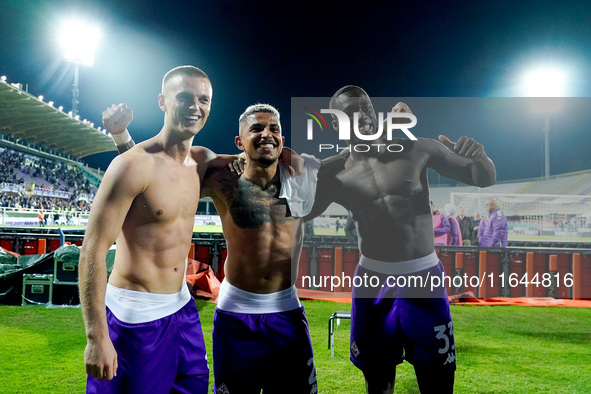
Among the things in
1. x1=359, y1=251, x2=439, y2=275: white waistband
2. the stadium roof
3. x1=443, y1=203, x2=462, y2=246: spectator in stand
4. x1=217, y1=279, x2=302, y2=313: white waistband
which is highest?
the stadium roof

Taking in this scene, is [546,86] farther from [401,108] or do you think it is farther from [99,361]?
[99,361]

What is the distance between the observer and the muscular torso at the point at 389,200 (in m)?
2.85

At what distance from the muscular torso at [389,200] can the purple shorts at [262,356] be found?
0.81 meters

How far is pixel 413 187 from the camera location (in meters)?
2.89

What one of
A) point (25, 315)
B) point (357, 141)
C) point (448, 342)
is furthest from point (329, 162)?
point (25, 315)

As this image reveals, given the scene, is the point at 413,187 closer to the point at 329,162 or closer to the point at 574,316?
the point at 329,162

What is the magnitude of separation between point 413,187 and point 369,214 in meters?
0.36

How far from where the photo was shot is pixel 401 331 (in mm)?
2783

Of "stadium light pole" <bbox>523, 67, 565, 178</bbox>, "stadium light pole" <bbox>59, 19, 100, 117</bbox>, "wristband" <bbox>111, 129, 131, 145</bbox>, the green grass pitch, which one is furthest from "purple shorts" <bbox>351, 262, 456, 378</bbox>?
"stadium light pole" <bbox>59, 19, 100, 117</bbox>

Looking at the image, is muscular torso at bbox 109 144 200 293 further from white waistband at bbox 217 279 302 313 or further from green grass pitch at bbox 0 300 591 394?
green grass pitch at bbox 0 300 591 394

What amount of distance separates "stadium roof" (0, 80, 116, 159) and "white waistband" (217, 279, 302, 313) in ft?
82.4

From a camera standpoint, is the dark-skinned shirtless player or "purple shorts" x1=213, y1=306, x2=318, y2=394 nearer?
"purple shorts" x1=213, y1=306, x2=318, y2=394

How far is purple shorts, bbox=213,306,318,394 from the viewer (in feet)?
8.09

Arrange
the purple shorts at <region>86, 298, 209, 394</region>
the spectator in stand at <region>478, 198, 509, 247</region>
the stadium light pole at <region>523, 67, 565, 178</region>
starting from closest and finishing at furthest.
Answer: the purple shorts at <region>86, 298, 209, 394</region>
the spectator in stand at <region>478, 198, 509, 247</region>
the stadium light pole at <region>523, 67, 565, 178</region>
